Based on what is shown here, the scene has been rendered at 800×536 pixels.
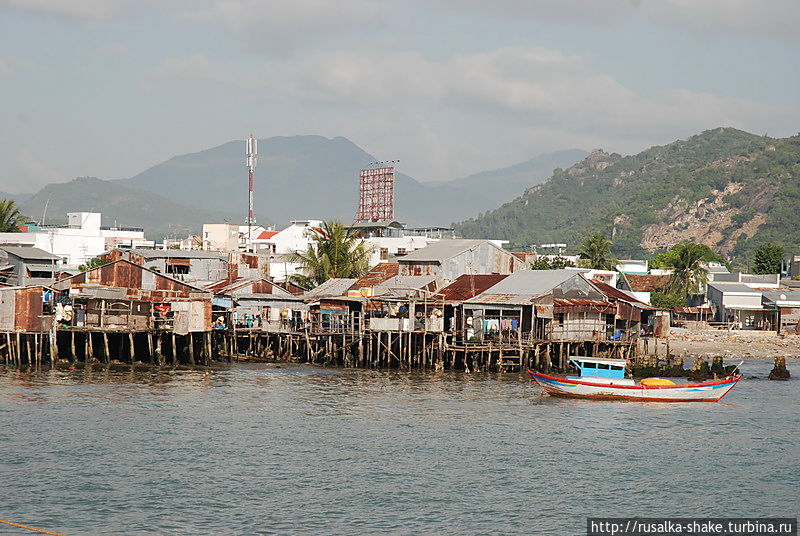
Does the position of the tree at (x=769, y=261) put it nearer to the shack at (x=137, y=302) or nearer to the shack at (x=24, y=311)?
the shack at (x=137, y=302)

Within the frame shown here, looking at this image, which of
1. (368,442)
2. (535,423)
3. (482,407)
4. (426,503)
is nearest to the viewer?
(426,503)

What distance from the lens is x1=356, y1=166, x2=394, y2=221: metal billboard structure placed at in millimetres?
119312

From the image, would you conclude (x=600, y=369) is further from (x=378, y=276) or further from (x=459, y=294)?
(x=378, y=276)

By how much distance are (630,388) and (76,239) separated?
7014 cm

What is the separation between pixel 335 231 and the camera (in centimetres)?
8325

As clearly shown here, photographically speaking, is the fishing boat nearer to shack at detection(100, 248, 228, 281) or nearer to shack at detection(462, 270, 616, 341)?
shack at detection(462, 270, 616, 341)

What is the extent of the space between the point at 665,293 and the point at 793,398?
49086 millimetres

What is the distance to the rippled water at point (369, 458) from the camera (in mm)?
29141

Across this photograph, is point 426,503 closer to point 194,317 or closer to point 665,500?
point 665,500

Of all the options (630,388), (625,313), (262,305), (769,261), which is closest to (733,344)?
(625,313)

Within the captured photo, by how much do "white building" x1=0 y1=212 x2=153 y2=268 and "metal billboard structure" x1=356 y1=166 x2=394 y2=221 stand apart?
84.3 ft

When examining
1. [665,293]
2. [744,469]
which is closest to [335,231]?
[665,293]

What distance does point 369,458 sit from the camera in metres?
35.8

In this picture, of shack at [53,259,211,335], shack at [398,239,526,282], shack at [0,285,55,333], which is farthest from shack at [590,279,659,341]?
shack at [0,285,55,333]
